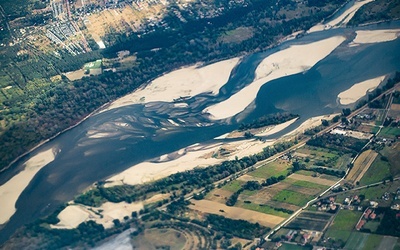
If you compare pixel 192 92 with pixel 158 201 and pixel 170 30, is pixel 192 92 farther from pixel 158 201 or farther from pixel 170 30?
pixel 158 201

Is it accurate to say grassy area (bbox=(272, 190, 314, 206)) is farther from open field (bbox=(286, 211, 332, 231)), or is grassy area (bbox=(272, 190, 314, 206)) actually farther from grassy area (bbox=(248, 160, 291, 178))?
grassy area (bbox=(248, 160, 291, 178))

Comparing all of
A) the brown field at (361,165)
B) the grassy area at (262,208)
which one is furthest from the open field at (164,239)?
the brown field at (361,165)

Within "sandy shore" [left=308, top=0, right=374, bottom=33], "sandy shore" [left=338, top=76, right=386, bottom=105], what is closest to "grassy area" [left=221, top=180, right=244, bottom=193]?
"sandy shore" [left=338, top=76, right=386, bottom=105]

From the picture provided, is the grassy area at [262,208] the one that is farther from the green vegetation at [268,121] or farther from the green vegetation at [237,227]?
the green vegetation at [268,121]

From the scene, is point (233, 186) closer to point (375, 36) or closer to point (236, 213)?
point (236, 213)

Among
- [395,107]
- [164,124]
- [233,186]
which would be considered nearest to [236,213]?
[233,186]

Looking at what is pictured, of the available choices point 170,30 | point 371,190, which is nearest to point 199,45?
point 170,30
